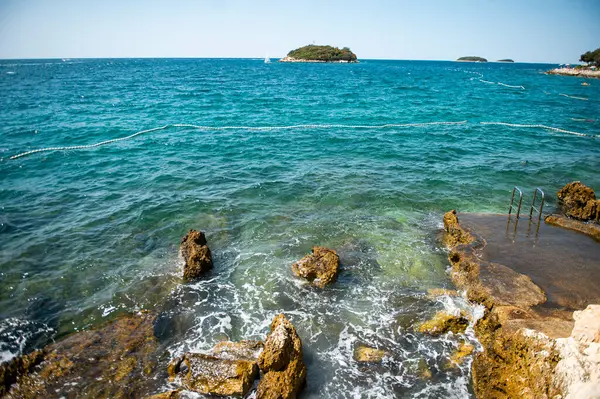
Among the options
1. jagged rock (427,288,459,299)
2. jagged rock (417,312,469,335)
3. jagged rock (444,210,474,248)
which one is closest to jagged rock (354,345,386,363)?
jagged rock (417,312,469,335)

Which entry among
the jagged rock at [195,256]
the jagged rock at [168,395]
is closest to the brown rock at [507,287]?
the jagged rock at [168,395]

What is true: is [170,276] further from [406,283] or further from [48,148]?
[48,148]

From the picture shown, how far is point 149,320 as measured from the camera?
29.0 ft

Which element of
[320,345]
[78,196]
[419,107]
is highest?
[419,107]

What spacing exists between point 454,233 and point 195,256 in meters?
8.98

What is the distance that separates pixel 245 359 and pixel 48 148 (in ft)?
75.8

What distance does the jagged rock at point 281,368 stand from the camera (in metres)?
6.54

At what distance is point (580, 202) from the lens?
14.0 m

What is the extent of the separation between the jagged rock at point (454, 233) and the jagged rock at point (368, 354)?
5804 millimetres

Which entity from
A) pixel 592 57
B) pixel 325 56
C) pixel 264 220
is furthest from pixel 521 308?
pixel 325 56

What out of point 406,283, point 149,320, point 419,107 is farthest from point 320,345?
point 419,107

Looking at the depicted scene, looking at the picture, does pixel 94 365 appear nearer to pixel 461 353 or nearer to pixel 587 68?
pixel 461 353

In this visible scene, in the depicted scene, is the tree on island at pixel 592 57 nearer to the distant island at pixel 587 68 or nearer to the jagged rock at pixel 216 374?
the distant island at pixel 587 68

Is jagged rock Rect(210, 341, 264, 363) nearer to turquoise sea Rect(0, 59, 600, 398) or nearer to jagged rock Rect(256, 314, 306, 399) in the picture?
jagged rock Rect(256, 314, 306, 399)
